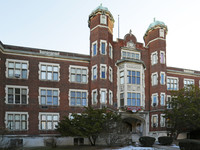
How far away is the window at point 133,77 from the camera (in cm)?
3288

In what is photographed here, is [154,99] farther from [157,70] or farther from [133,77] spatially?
[133,77]

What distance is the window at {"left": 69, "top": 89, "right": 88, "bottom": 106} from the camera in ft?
99.9

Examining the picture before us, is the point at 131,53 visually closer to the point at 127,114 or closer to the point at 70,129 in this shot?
the point at 127,114

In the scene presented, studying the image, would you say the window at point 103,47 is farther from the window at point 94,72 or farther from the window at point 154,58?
the window at point 154,58

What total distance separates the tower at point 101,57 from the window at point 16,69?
779 cm

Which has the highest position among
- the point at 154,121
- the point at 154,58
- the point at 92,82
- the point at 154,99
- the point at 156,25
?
the point at 156,25

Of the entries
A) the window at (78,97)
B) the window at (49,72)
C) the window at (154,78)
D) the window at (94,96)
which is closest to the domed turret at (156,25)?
the window at (154,78)

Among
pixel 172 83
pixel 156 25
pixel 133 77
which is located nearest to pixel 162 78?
pixel 172 83

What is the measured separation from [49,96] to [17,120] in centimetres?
432

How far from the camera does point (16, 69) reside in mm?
28109

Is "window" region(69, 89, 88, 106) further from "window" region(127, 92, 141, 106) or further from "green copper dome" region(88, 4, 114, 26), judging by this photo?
"green copper dome" region(88, 4, 114, 26)

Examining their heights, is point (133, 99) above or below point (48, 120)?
above

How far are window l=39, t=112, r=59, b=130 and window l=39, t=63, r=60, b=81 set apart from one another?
409cm

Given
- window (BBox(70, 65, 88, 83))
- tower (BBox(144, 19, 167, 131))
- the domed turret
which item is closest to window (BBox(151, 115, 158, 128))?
tower (BBox(144, 19, 167, 131))
